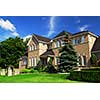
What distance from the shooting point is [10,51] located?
16125 mm

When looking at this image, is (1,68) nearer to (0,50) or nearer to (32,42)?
(0,50)

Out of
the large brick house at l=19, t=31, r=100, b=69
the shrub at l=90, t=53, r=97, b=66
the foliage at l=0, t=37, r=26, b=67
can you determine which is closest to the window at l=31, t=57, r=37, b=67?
the large brick house at l=19, t=31, r=100, b=69

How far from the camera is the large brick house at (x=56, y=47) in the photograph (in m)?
16.5

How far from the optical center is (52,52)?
770 inches

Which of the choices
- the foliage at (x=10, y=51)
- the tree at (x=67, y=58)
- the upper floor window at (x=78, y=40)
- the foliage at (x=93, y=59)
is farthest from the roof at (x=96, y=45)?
the foliage at (x=10, y=51)

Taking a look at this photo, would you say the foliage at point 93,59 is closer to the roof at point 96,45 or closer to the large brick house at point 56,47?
the large brick house at point 56,47

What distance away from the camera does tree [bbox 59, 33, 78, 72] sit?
638 inches

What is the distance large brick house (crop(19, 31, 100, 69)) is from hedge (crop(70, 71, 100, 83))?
342 cm

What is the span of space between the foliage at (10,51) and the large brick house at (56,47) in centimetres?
87

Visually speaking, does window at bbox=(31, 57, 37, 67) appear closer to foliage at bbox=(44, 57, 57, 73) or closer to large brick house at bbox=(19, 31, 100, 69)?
large brick house at bbox=(19, 31, 100, 69)

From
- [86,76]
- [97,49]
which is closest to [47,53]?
[97,49]

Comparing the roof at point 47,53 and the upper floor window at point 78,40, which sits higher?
the upper floor window at point 78,40
